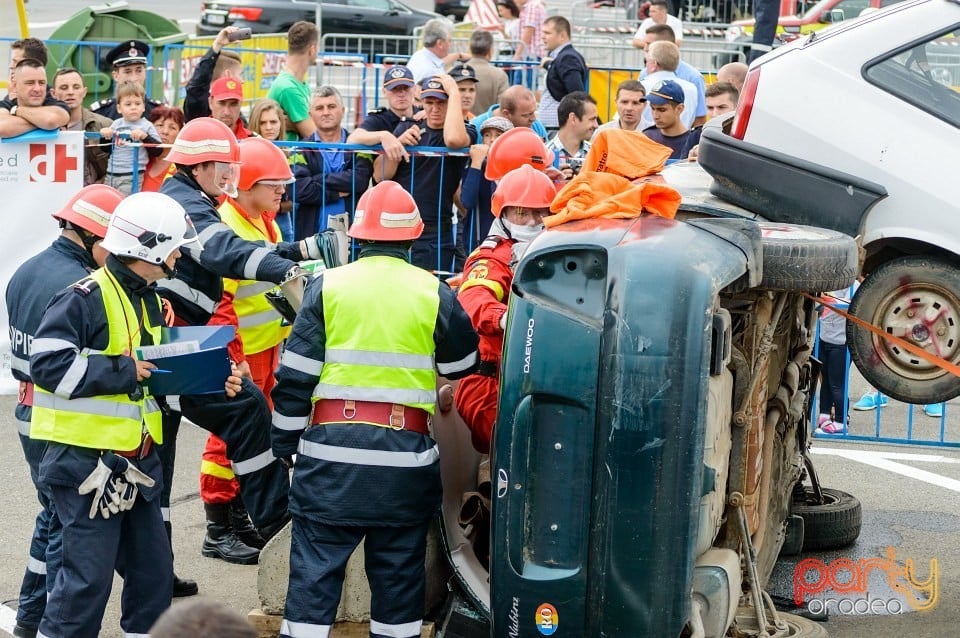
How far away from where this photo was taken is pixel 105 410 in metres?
5.05

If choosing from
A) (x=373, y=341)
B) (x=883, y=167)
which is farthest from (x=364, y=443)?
(x=883, y=167)

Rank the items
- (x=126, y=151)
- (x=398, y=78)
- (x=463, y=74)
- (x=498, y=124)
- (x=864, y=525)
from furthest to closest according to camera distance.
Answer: (x=463, y=74)
(x=398, y=78)
(x=498, y=124)
(x=126, y=151)
(x=864, y=525)

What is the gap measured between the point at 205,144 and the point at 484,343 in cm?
176

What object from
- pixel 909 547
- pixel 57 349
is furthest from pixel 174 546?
pixel 909 547

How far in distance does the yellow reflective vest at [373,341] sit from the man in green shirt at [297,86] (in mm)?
5561

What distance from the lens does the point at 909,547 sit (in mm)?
6930

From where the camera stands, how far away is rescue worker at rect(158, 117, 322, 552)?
6.04 m

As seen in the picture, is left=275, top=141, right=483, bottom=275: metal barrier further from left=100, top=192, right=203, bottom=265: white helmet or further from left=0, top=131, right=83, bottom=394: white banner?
left=100, top=192, right=203, bottom=265: white helmet

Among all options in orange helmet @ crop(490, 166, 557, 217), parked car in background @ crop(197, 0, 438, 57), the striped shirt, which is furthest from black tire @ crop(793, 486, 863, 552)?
parked car in background @ crop(197, 0, 438, 57)

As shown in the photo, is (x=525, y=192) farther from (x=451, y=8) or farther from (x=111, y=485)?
(x=451, y=8)

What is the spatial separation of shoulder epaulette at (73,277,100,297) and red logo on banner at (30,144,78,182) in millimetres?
4590

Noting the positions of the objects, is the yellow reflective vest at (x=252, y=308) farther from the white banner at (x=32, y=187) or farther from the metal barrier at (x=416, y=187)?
the white banner at (x=32, y=187)

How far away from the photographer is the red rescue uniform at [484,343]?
5.43 metres

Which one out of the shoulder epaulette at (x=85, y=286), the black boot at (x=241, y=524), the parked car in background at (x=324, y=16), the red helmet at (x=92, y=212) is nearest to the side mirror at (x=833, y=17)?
the parked car in background at (x=324, y=16)
